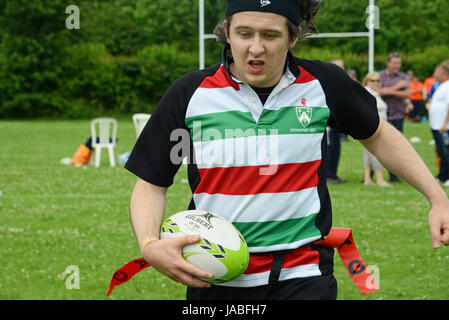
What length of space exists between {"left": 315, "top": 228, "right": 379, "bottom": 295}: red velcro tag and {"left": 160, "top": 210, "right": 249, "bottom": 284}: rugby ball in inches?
17.7

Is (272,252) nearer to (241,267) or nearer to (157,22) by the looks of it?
(241,267)

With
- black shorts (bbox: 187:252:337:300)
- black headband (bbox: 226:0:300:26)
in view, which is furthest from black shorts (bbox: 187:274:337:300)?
black headband (bbox: 226:0:300:26)

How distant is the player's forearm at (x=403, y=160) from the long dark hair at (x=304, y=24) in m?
0.55

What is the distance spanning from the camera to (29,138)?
24.4m

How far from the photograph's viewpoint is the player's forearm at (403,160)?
2814 mm

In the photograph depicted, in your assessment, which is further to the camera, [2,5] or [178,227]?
[2,5]

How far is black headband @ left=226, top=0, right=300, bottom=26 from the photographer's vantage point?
2.55 metres

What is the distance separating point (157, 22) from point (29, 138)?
87.7ft

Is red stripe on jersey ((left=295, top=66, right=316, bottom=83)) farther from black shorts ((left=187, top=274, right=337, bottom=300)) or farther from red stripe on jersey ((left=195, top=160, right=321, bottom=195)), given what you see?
black shorts ((left=187, top=274, right=337, bottom=300))

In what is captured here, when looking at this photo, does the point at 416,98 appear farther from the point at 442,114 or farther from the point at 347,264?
the point at 347,264

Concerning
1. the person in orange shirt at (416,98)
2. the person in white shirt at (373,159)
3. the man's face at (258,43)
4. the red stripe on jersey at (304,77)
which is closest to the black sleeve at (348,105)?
the red stripe on jersey at (304,77)

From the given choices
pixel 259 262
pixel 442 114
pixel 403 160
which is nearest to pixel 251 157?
pixel 259 262
